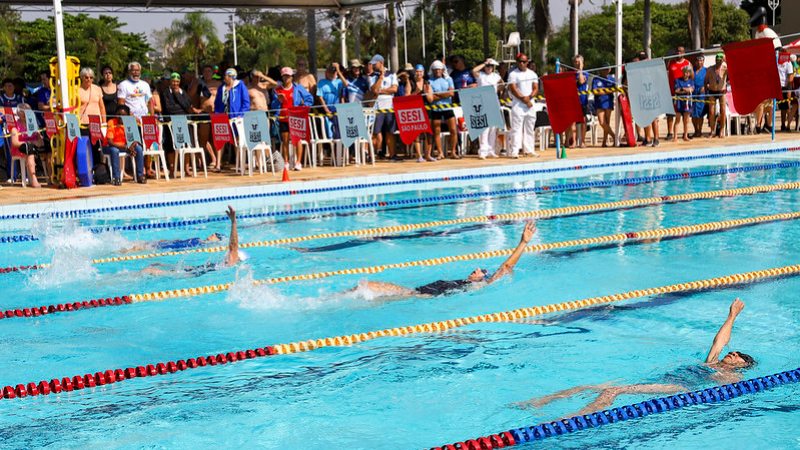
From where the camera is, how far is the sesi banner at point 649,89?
11102 millimetres

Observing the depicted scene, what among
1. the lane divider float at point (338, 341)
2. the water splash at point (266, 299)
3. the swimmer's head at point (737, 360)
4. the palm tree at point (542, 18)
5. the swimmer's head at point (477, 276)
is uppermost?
the palm tree at point (542, 18)

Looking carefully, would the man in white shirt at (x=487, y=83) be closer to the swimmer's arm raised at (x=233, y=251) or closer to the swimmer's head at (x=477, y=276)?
the swimmer's arm raised at (x=233, y=251)

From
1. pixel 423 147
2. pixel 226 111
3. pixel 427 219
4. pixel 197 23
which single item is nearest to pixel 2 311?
pixel 427 219

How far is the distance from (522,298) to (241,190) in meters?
5.59

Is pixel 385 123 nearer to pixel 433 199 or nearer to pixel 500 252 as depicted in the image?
pixel 433 199

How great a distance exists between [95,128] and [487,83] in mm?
5720

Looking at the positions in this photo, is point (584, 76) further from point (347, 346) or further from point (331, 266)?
point (347, 346)

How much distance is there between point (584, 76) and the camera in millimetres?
13781

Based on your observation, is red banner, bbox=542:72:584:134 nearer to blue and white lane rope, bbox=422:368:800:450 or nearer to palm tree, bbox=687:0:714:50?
blue and white lane rope, bbox=422:368:800:450

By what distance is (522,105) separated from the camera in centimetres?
1327

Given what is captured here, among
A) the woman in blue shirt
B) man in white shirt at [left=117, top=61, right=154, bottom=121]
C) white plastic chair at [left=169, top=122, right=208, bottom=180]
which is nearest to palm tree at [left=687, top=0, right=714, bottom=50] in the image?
the woman in blue shirt

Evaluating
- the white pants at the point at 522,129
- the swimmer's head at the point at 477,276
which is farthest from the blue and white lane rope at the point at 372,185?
the swimmer's head at the point at 477,276

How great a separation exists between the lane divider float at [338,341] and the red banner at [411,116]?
21.2 ft

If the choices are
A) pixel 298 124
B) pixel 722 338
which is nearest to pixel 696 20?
pixel 298 124
